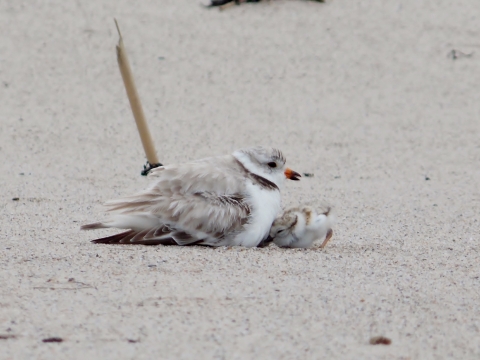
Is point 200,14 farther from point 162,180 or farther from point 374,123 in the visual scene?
point 162,180

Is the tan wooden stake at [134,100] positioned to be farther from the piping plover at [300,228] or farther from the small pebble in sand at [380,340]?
the small pebble in sand at [380,340]

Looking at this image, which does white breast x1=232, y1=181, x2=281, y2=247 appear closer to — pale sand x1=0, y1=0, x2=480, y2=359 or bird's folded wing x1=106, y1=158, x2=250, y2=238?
bird's folded wing x1=106, y1=158, x2=250, y2=238

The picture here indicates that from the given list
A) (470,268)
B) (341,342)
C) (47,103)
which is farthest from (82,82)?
(341,342)

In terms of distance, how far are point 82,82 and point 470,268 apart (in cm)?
463

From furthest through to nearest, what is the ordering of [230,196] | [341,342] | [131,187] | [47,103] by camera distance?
[47,103] → [131,187] → [230,196] → [341,342]

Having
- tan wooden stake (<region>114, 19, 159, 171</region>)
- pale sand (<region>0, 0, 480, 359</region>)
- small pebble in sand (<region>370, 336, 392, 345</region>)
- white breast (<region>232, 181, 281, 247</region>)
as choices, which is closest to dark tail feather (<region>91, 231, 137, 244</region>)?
pale sand (<region>0, 0, 480, 359</region>)

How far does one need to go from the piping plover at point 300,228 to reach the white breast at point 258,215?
0.19ft

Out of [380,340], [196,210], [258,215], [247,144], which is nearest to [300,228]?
[258,215]

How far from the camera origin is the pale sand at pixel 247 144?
293 centimetres

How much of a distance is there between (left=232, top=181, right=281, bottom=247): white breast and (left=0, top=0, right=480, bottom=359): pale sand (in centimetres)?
16

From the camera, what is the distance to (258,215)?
4.06 metres

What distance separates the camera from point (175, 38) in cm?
827

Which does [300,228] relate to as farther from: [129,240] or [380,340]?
[380,340]

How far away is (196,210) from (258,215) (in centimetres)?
30
